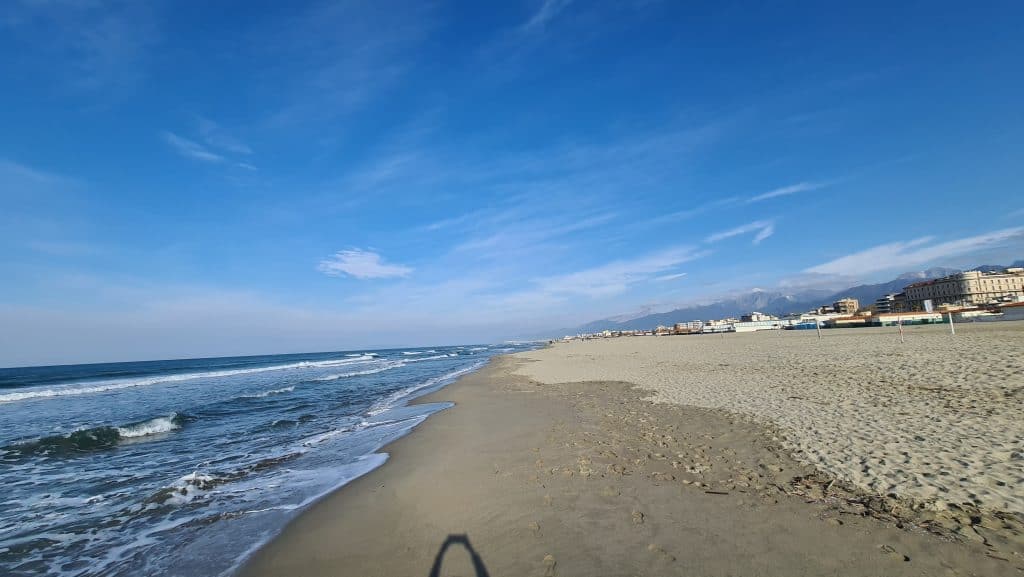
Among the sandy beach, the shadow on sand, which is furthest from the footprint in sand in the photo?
the shadow on sand

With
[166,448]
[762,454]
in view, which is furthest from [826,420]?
[166,448]

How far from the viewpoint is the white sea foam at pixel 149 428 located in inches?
533

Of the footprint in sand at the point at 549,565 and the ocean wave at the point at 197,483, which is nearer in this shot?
the footprint in sand at the point at 549,565

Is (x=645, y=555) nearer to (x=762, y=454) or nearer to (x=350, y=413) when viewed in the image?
(x=762, y=454)

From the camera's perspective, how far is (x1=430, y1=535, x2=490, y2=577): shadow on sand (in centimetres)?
408

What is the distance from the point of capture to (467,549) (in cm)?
452

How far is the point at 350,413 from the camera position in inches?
639

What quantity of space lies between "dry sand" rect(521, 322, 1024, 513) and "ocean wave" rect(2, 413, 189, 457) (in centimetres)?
1658

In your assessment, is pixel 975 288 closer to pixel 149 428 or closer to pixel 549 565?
pixel 549 565

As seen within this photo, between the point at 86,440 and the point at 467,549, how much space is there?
14.8m

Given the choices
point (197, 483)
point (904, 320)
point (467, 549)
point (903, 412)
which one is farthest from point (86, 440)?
point (904, 320)

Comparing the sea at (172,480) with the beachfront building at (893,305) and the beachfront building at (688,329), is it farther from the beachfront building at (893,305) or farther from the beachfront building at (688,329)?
the beachfront building at (893,305)

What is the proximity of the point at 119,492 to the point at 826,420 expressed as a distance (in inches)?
537

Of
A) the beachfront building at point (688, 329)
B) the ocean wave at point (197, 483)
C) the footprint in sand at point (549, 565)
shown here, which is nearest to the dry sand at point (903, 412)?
the footprint in sand at point (549, 565)
